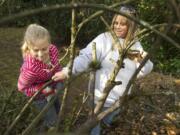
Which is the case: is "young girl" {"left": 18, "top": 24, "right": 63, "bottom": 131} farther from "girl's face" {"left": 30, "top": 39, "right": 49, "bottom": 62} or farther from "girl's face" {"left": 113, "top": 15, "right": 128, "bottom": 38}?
"girl's face" {"left": 113, "top": 15, "right": 128, "bottom": 38}

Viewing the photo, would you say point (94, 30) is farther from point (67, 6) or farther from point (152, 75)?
point (67, 6)

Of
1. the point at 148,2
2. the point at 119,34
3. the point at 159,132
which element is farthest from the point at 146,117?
the point at 148,2

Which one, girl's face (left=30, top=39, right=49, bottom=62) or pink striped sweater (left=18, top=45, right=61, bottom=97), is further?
pink striped sweater (left=18, top=45, right=61, bottom=97)

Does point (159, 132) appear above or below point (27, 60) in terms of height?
below

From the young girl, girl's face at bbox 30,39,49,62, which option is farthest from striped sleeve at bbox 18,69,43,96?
girl's face at bbox 30,39,49,62

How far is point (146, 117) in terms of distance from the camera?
4562 millimetres

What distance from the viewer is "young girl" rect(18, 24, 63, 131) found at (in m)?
3.91

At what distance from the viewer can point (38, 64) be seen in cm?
400

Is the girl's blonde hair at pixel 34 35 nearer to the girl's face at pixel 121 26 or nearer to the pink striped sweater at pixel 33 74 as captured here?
the pink striped sweater at pixel 33 74

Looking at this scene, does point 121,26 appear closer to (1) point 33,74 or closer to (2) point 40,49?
(2) point 40,49

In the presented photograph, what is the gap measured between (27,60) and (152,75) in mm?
3657

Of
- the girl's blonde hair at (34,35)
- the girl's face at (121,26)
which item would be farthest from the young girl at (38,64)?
the girl's face at (121,26)

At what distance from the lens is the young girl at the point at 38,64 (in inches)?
154

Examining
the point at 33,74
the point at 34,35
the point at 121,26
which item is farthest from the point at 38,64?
the point at 121,26
